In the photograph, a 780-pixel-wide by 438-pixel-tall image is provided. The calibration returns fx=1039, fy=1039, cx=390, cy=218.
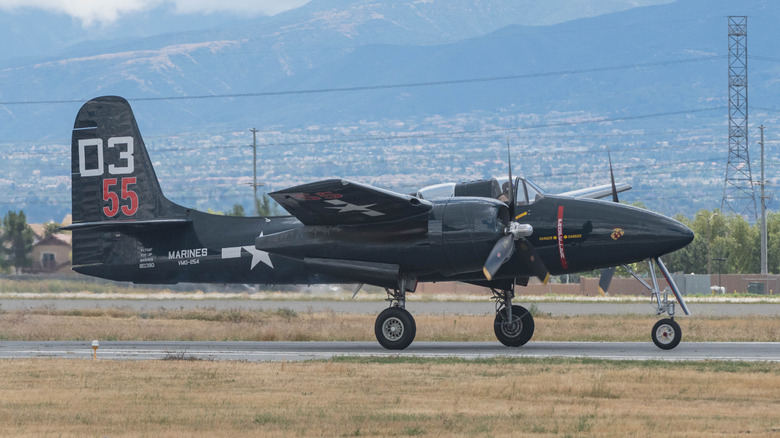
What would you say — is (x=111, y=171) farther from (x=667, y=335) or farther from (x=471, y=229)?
(x=667, y=335)

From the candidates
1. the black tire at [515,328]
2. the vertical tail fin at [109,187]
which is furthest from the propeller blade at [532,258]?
the vertical tail fin at [109,187]

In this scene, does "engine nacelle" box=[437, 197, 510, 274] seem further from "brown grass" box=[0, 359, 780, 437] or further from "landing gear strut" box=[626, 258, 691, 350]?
"landing gear strut" box=[626, 258, 691, 350]

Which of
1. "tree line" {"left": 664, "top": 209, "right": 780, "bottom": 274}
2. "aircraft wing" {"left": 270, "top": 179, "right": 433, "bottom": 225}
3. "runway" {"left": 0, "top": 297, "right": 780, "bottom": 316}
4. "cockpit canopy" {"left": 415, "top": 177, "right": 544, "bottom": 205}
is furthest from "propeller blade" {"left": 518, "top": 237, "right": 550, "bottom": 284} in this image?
"tree line" {"left": 664, "top": 209, "right": 780, "bottom": 274}

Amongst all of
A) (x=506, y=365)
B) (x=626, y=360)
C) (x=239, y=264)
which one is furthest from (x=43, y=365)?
(x=626, y=360)

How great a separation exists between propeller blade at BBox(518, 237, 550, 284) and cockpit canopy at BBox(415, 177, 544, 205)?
4.19 ft

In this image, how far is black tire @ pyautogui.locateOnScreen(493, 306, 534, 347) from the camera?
28.1 metres

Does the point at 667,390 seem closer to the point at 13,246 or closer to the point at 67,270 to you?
the point at 13,246

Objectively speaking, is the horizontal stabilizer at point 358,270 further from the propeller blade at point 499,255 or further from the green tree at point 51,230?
the green tree at point 51,230

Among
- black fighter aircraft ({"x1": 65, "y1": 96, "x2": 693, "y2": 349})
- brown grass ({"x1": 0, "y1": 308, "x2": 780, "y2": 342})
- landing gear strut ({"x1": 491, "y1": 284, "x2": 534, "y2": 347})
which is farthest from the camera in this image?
brown grass ({"x1": 0, "y1": 308, "x2": 780, "y2": 342})

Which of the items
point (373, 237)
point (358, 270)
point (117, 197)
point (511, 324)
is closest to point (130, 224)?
point (117, 197)

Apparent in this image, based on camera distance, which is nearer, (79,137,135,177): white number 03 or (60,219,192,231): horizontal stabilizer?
(60,219,192,231): horizontal stabilizer

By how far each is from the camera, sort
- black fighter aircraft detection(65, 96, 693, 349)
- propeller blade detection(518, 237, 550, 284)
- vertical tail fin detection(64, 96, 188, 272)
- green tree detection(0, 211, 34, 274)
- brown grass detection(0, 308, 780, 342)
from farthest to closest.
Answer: green tree detection(0, 211, 34, 274) → brown grass detection(0, 308, 780, 342) → vertical tail fin detection(64, 96, 188, 272) → propeller blade detection(518, 237, 550, 284) → black fighter aircraft detection(65, 96, 693, 349)

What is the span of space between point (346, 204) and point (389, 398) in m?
8.74

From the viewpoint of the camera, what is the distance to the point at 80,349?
28453 mm
